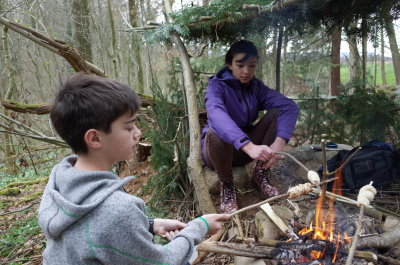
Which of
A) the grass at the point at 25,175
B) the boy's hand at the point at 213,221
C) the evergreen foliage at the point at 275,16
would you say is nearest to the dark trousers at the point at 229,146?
the evergreen foliage at the point at 275,16

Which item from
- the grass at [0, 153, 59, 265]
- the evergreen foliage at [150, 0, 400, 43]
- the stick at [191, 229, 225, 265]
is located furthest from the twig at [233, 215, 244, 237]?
the grass at [0, 153, 59, 265]

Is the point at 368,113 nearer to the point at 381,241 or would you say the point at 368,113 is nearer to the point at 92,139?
the point at 381,241

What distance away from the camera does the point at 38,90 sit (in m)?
10.8

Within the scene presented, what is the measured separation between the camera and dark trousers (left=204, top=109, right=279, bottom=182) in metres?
2.85

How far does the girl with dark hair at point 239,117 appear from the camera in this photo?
9.16 feet

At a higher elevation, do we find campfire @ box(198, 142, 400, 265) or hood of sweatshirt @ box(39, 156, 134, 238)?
hood of sweatshirt @ box(39, 156, 134, 238)

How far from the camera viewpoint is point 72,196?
1.17m

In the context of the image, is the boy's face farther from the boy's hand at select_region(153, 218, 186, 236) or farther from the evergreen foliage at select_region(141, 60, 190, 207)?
the evergreen foliage at select_region(141, 60, 190, 207)

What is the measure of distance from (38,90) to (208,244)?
11150mm

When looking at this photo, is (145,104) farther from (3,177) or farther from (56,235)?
(3,177)

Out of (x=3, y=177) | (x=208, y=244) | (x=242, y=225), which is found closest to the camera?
(x=208, y=244)

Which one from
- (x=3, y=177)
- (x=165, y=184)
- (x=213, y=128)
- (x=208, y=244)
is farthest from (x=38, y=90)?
(x=208, y=244)

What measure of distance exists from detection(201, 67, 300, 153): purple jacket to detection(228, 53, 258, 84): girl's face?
60mm

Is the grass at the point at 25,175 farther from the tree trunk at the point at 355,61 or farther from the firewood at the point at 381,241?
the firewood at the point at 381,241
